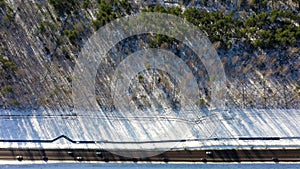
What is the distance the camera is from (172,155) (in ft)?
99.2

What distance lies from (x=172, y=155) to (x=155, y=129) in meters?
2.83

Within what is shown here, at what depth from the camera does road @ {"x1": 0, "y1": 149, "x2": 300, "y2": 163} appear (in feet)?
97.4

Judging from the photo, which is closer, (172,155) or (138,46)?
(172,155)

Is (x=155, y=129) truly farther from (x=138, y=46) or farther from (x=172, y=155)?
(x=138, y=46)

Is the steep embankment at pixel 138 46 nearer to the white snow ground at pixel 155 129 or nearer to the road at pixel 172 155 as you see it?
the white snow ground at pixel 155 129

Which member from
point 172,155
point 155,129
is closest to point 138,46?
point 155,129

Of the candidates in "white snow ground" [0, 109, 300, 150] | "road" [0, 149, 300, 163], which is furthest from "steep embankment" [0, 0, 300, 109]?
"road" [0, 149, 300, 163]

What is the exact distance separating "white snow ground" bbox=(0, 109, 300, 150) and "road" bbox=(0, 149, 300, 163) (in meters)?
0.47

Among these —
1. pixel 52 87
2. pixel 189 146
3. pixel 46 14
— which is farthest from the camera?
pixel 46 14

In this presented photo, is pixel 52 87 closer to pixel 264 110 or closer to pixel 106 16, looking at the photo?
pixel 106 16

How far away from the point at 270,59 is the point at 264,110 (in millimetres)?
5315

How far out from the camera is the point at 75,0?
3594 centimetres

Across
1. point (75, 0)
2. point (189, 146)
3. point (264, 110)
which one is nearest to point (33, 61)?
point (75, 0)

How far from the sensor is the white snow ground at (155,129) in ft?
99.5
